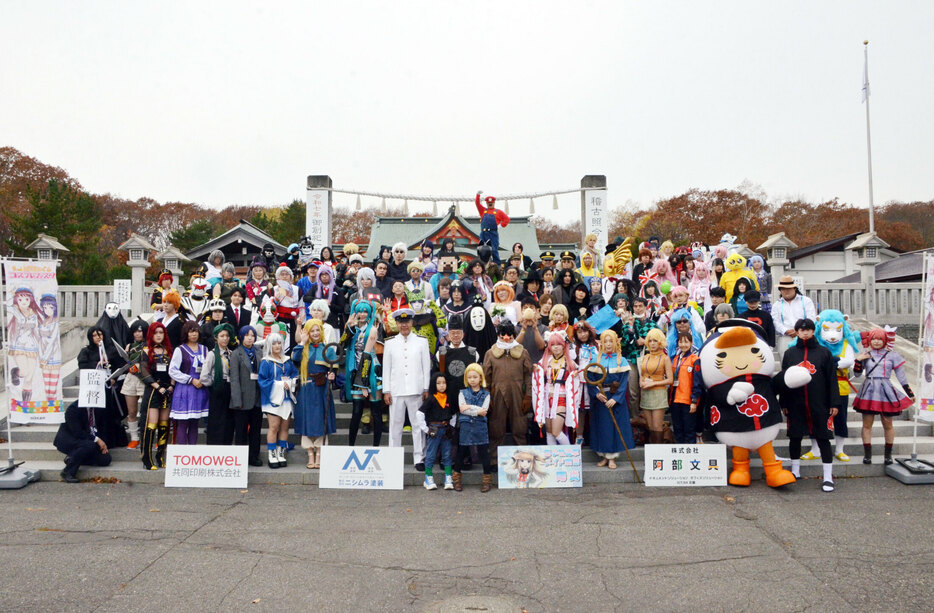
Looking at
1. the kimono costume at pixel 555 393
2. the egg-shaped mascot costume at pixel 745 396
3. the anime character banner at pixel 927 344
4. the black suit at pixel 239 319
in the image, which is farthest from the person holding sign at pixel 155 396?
the anime character banner at pixel 927 344

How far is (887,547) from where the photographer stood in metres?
5.26

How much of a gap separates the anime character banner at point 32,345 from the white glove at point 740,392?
25.9ft

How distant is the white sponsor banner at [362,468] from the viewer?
705 centimetres

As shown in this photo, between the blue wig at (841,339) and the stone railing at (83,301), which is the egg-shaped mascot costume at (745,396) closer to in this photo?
the blue wig at (841,339)

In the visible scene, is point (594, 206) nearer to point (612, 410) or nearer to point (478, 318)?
point (478, 318)

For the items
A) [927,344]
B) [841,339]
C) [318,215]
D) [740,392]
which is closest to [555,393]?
[740,392]

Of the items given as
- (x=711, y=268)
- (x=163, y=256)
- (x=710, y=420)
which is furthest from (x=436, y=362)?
(x=163, y=256)

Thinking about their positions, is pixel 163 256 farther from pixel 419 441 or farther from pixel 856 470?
pixel 856 470

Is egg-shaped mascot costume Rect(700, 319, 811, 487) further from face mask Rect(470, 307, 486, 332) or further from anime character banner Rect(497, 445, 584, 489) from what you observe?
face mask Rect(470, 307, 486, 332)

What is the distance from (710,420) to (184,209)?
42216mm

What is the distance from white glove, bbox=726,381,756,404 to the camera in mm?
6742

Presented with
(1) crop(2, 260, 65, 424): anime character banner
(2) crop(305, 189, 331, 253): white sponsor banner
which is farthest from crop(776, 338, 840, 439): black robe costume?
(2) crop(305, 189, 331, 253): white sponsor banner

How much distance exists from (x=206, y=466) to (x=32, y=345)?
275cm

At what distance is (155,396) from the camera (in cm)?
755
